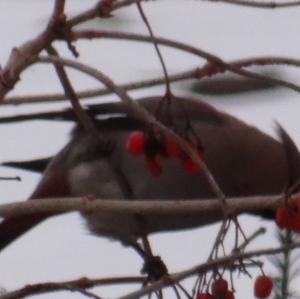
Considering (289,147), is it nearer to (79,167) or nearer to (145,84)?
(79,167)

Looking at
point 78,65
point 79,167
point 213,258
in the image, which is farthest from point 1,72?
point 79,167

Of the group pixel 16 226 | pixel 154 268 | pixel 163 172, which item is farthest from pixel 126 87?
pixel 16 226

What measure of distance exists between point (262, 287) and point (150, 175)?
6.08ft

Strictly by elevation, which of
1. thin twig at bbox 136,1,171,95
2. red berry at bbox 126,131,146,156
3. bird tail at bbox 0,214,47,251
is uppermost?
bird tail at bbox 0,214,47,251

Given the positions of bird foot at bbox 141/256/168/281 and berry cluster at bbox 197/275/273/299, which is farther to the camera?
bird foot at bbox 141/256/168/281

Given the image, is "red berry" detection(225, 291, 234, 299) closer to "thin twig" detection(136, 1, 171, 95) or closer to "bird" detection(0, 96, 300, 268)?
"thin twig" detection(136, 1, 171, 95)

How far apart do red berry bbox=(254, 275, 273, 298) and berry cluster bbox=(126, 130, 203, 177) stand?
312 mm

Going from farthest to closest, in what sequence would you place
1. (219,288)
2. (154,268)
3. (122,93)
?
(154,268) < (219,288) < (122,93)

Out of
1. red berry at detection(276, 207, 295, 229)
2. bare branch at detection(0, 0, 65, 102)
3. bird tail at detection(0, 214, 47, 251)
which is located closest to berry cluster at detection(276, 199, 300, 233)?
red berry at detection(276, 207, 295, 229)

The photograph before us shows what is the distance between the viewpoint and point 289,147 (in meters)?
4.06

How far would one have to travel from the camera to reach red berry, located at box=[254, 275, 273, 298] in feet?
7.54

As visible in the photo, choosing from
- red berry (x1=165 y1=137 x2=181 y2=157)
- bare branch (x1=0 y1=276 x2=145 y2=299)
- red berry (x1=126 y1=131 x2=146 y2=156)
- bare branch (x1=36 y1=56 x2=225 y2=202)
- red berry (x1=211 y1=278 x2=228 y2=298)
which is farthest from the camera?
red berry (x1=126 y1=131 x2=146 y2=156)

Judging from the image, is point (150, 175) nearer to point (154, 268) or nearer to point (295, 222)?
point (154, 268)

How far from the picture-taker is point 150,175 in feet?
13.6
